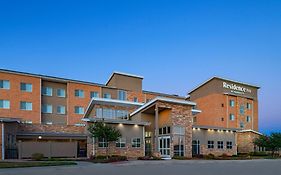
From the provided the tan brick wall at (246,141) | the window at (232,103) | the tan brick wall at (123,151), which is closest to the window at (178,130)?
the tan brick wall at (123,151)

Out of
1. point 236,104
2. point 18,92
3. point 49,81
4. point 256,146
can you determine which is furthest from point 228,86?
point 18,92

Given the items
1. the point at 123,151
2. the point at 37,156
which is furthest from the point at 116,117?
the point at 37,156

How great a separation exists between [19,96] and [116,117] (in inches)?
607

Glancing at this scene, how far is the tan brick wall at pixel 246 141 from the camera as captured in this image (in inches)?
2021

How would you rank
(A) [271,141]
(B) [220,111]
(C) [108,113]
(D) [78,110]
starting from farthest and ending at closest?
(B) [220,111], (D) [78,110], (A) [271,141], (C) [108,113]

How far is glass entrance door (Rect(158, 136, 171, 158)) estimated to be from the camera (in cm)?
3578

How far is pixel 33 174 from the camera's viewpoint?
52.5 ft

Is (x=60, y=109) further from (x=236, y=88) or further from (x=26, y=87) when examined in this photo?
(x=236, y=88)

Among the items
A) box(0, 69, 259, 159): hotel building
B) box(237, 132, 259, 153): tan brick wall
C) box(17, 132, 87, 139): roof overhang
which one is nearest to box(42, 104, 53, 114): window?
box(0, 69, 259, 159): hotel building

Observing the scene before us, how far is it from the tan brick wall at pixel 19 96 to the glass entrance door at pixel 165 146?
19.3 meters

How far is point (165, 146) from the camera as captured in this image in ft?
120

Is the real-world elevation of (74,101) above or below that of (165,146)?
above

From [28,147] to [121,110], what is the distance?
12.4 metres

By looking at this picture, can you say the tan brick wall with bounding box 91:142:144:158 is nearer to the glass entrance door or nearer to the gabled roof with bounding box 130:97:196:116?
the glass entrance door
